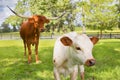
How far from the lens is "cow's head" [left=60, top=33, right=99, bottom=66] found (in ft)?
18.7

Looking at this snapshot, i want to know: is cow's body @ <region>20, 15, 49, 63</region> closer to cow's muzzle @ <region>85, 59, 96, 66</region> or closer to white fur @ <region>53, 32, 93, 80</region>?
white fur @ <region>53, 32, 93, 80</region>

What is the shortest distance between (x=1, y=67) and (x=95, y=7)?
3620 cm

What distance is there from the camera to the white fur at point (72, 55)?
5.78 metres

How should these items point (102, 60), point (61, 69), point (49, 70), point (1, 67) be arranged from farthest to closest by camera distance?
point (102, 60), point (1, 67), point (49, 70), point (61, 69)

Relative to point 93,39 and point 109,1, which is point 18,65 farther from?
point 109,1

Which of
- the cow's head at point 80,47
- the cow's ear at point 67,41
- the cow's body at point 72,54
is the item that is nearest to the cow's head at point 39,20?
the cow's body at point 72,54

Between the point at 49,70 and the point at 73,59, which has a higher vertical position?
the point at 73,59

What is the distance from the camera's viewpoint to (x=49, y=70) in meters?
11.5

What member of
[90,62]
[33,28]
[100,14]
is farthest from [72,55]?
[100,14]

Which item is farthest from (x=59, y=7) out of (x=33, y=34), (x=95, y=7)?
(x=33, y=34)

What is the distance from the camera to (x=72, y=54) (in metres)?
6.19

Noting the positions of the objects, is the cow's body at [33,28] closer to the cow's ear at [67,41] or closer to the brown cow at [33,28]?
the brown cow at [33,28]

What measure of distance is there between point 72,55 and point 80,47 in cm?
45

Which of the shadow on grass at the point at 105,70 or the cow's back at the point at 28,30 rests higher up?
the cow's back at the point at 28,30
